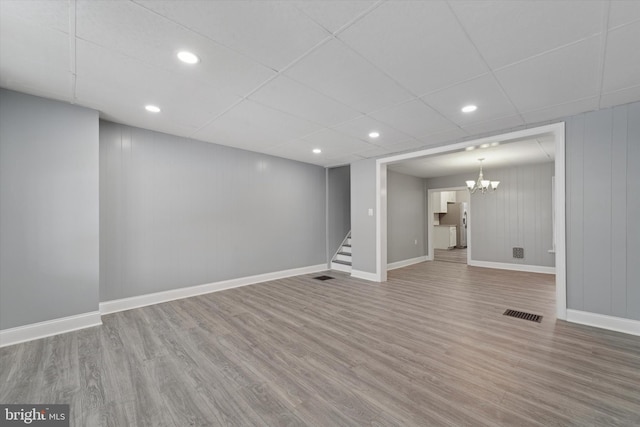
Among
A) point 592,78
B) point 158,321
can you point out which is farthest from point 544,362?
point 158,321

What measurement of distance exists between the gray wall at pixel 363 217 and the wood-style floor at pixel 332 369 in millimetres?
1876

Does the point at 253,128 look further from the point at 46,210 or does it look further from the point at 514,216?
the point at 514,216

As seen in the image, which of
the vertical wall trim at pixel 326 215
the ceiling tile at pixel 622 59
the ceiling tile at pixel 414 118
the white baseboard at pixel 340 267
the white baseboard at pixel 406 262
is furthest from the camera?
the white baseboard at pixel 406 262

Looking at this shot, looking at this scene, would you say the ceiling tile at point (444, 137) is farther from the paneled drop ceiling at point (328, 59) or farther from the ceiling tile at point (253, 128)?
the ceiling tile at point (253, 128)

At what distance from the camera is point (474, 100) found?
2797mm

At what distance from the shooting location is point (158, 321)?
3260 mm

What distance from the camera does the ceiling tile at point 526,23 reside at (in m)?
1.55

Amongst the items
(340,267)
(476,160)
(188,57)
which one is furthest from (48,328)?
(476,160)

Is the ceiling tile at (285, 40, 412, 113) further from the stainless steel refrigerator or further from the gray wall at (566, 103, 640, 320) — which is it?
the stainless steel refrigerator

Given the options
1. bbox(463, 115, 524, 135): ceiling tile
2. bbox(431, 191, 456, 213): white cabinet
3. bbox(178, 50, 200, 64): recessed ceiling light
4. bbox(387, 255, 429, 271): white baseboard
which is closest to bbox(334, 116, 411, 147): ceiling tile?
bbox(463, 115, 524, 135): ceiling tile

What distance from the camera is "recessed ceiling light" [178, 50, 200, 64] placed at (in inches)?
80.3

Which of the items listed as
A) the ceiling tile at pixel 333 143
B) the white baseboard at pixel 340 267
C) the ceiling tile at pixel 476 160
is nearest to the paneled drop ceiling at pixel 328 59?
the ceiling tile at pixel 333 143

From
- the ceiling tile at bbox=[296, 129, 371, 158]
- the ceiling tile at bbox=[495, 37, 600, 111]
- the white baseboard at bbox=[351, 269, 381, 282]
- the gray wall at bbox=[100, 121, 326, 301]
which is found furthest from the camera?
the white baseboard at bbox=[351, 269, 381, 282]

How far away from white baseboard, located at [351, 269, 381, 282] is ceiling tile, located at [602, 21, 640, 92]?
4230mm
